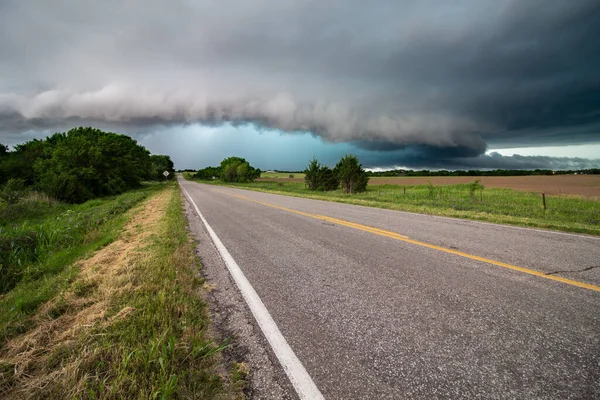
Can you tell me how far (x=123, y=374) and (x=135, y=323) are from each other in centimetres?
82

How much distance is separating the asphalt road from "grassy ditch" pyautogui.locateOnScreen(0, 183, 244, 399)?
2.15ft

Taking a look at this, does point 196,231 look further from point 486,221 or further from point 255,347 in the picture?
point 486,221

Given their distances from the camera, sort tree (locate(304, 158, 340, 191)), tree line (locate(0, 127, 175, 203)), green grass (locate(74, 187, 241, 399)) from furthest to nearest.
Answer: tree (locate(304, 158, 340, 191)) → tree line (locate(0, 127, 175, 203)) → green grass (locate(74, 187, 241, 399))

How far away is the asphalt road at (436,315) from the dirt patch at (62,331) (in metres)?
1.51

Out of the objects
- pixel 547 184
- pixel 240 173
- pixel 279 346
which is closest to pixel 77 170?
pixel 279 346

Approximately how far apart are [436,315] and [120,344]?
308 cm

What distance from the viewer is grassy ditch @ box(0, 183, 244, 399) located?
76.1 inches

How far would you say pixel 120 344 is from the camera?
2.37 metres

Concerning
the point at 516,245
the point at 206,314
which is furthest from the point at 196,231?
the point at 516,245

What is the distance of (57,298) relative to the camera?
12.0 feet

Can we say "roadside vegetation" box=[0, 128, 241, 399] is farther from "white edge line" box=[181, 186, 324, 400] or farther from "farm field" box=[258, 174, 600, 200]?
"farm field" box=[258, 174, 600, 200]

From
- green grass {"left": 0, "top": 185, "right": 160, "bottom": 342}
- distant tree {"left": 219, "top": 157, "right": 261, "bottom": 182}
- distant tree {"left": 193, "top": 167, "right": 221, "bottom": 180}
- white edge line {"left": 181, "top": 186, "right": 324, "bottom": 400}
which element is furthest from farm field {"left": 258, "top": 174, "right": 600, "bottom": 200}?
distant tree {"left": 193, "top": 167, "right": 221, "bottom": 180}

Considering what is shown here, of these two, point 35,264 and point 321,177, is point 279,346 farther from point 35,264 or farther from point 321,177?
point 321,177

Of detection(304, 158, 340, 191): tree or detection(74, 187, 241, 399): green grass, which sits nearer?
detection(74, 187, 241, 399): green grass
